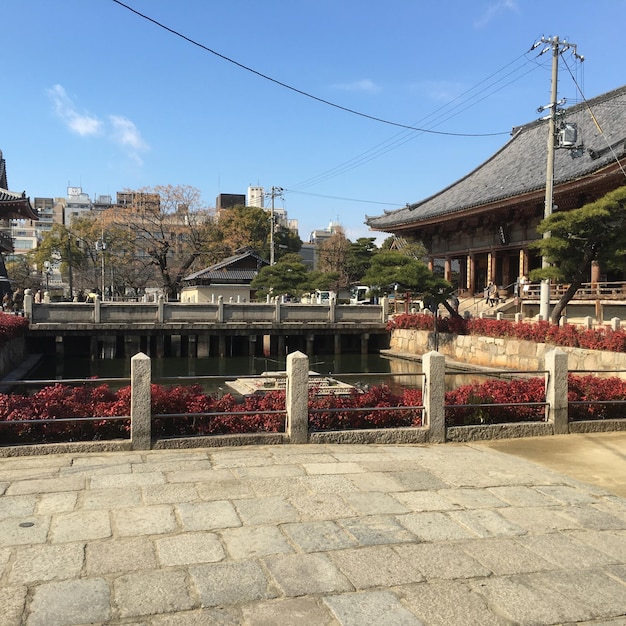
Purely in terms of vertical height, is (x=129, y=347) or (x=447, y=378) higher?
(x=129, y=347)

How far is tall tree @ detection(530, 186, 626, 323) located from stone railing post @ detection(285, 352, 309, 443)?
14305 millimetres

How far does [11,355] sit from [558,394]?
22.5 metres

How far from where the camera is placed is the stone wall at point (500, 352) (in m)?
18.4

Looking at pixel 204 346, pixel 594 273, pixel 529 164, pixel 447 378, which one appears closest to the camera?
pixel 447 378

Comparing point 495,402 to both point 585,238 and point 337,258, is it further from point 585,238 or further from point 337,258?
point 337,258

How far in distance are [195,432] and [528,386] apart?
582cm

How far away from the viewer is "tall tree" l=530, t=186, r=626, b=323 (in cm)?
1883

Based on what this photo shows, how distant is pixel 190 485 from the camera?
626cm

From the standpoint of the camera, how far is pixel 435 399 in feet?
29.5

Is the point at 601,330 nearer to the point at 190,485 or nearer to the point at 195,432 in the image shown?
the point at 195,432

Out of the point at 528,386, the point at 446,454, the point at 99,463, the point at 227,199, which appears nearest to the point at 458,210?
the point at 528,386

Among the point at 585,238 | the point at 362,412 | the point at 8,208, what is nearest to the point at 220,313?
the point at 8,208

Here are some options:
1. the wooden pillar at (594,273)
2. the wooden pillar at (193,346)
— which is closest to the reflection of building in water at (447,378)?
the wooden pillar at (594,273)

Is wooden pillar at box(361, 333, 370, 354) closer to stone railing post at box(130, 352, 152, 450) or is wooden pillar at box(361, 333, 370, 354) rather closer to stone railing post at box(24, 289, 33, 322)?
stone railing post at box(24, 289, 33, 322)
